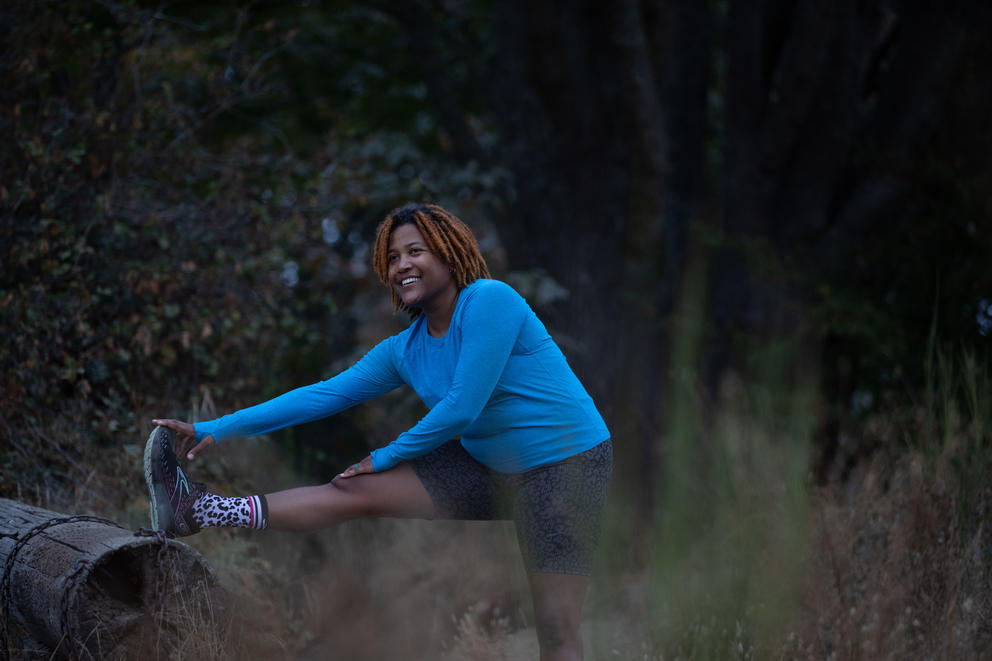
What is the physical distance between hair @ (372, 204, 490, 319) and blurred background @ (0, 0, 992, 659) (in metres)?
1.49

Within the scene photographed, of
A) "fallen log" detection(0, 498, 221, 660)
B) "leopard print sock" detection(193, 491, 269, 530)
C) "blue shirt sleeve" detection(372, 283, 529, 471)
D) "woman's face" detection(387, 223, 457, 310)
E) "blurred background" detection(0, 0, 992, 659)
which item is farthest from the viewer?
"blurred background" detection(0, 0, 992, 659)

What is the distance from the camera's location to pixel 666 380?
8109mm

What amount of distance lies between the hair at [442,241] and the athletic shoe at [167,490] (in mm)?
882

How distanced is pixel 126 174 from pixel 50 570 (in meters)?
2.80

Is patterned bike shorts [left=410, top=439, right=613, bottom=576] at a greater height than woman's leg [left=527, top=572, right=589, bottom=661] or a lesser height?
greater

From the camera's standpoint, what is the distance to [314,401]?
10.5ft

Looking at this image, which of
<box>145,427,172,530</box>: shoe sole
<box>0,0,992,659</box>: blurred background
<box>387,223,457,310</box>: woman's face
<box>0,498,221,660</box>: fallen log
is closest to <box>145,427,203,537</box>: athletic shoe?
<box>145,427,172,530</box>: shoe sole

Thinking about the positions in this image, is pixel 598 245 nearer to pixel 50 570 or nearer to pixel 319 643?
pixel 319 643

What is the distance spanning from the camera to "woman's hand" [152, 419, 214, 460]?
3.05m

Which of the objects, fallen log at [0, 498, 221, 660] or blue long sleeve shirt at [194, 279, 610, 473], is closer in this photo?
blue long sleeve shirt at [194, 279, 610, 473]

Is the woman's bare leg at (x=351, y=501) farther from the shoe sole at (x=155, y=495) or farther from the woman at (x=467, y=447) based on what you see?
the shoe sole at (x=155, y=495)

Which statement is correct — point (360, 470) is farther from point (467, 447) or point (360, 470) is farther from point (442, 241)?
point (442, 241)

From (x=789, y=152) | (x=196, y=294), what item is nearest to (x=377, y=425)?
(x=196, y=294)

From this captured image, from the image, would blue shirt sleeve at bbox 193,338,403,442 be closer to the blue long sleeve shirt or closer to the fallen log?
the blue long sleeve shirt
